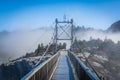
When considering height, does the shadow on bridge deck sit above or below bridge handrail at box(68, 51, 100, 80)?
below

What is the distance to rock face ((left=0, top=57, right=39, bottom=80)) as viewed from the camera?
170ft

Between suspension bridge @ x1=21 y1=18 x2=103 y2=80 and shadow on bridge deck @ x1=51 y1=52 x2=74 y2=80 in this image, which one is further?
shadow on bridge deck @ x1=51 y1=52 x2=74 y2=80

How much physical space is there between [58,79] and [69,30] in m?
48.5

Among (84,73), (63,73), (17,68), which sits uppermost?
(84,73)

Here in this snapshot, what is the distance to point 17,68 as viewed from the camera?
60375mm

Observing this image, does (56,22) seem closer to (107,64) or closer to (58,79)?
(107,64)

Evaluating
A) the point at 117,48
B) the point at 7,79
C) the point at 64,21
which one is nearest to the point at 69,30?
the point at 64,21

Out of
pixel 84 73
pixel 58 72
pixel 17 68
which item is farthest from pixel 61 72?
pixel 17 68

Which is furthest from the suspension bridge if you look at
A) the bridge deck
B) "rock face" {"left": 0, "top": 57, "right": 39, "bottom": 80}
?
"rock face" {"left": 0, "top": 57, "right": 39, "bottom": 80}

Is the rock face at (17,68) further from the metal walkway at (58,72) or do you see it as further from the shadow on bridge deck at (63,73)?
the metal walkway at (58,72)

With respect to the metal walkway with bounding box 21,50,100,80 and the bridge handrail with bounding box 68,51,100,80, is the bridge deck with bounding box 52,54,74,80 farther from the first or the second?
the bridge handrail with bounding box 68,51,100,80

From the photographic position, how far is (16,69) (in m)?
61.5

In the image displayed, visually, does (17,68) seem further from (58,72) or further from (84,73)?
(84,73)

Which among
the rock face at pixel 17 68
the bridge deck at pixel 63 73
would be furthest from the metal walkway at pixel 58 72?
the rock face at pixel 17 68
